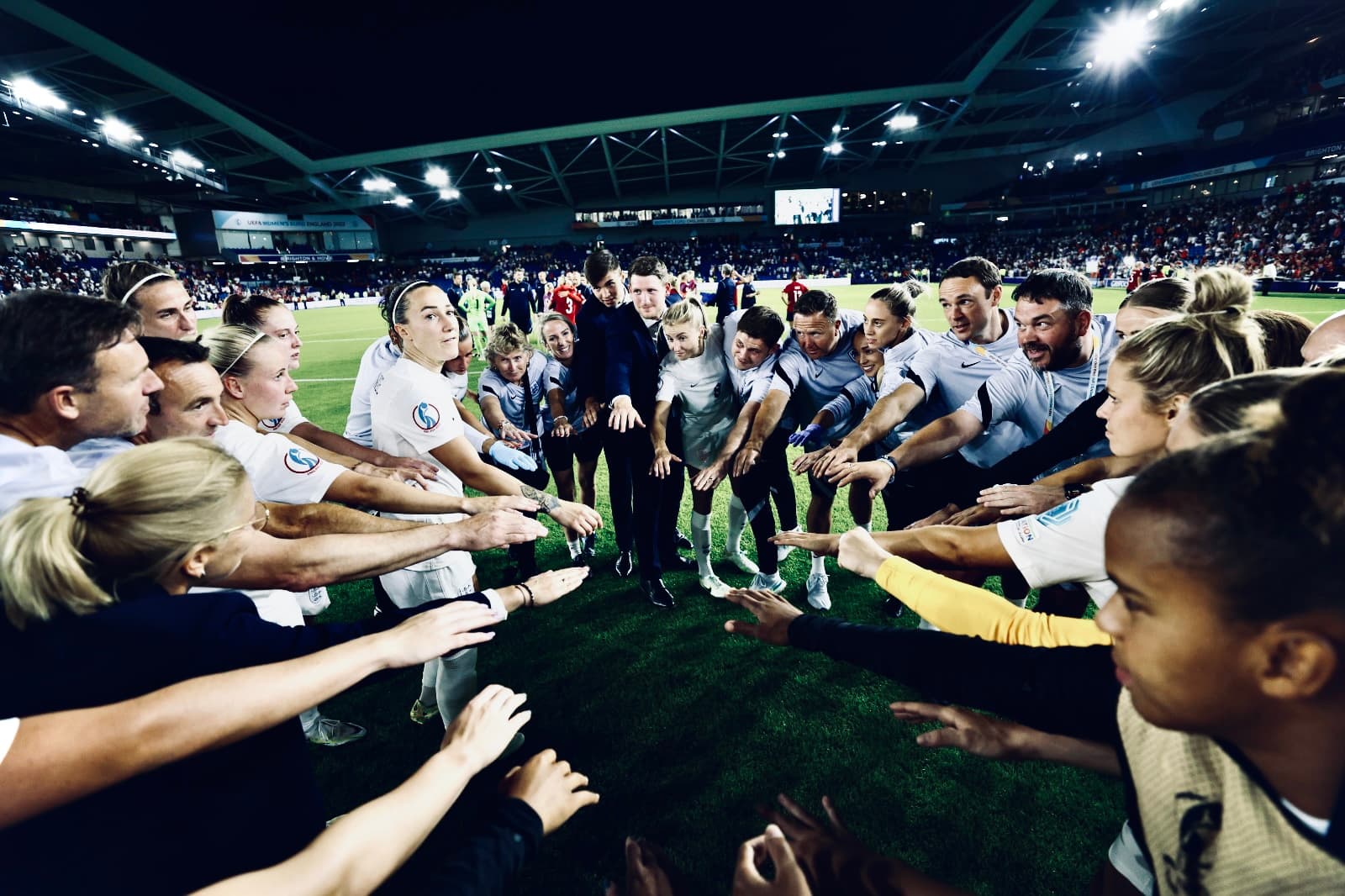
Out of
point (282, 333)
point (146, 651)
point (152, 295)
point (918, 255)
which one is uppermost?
point (918, 255)

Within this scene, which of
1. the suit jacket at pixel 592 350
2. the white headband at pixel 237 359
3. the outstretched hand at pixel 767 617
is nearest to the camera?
the outstretched hand at pixel 767 617

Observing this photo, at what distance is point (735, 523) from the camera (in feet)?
14.6

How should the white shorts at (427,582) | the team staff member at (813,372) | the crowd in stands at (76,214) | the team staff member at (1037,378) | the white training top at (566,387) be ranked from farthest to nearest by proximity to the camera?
the crowd in stands at (76,214), the white training top at (566,387), the team staff member at (813,372), the team staff member at (1037,378), the white shorts at (427,582)

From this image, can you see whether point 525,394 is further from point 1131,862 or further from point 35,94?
point 35,94

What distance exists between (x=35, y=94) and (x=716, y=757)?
44.0 metres

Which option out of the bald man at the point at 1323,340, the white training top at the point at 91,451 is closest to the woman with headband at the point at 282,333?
the white training top at the point at 91,451

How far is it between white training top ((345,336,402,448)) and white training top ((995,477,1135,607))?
→ 146 inches

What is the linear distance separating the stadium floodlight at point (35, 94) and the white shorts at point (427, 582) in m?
41.1

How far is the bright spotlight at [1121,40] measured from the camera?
31469 mm

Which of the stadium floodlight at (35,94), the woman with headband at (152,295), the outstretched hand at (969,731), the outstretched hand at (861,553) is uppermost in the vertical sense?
the stadium floodlight at (35,94)

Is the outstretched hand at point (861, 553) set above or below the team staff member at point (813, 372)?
below

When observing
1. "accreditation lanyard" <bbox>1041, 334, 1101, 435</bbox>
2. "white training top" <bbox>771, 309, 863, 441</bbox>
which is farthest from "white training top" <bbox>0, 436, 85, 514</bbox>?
"accreditation lanyard" <bbox>1041, 334, 1101, 435</bbox>

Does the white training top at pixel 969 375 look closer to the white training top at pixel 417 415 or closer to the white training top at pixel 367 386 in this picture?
the white training top at pixel 417 415

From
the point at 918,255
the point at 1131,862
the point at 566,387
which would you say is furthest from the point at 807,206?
the point at 1131,862
